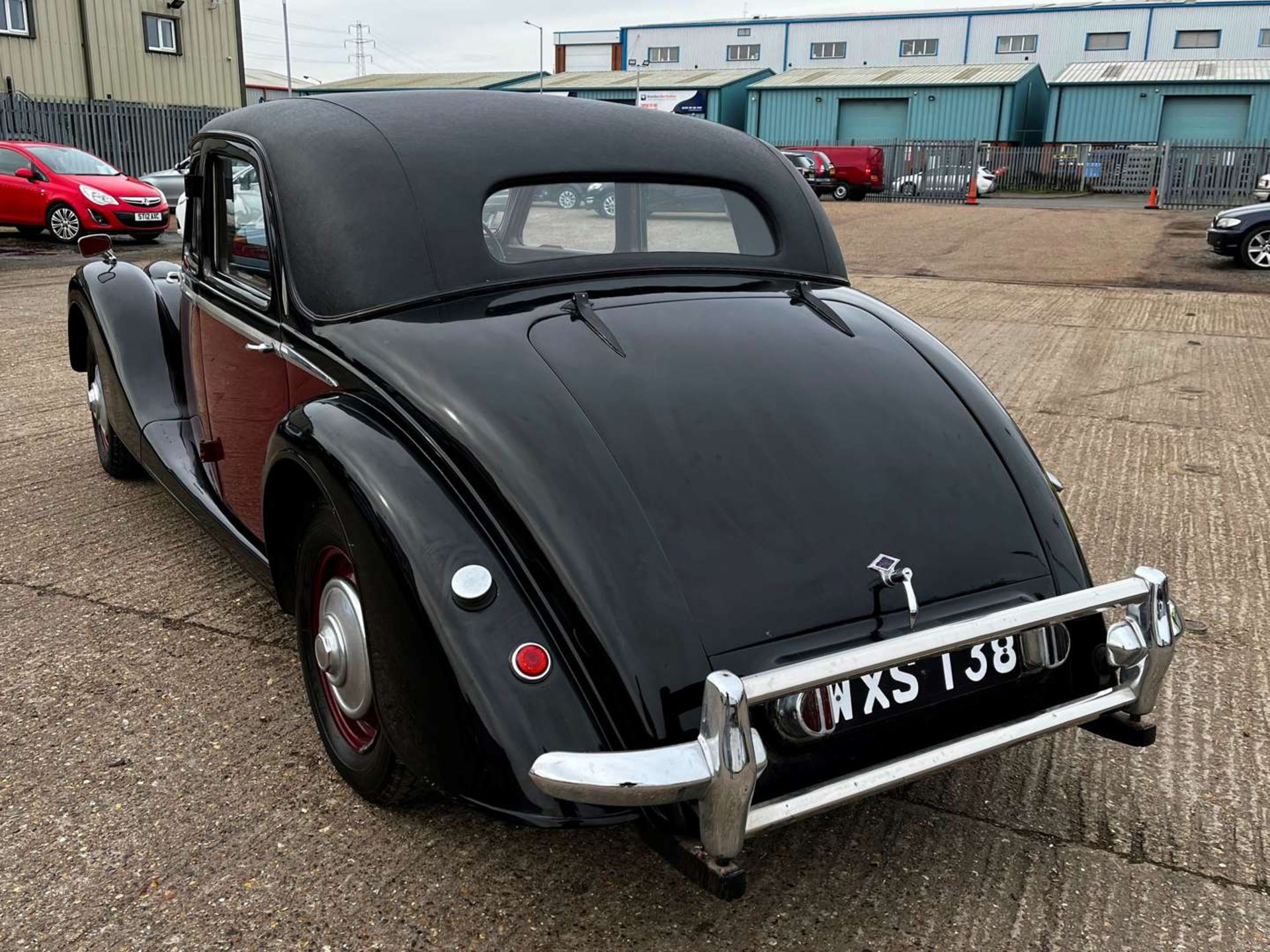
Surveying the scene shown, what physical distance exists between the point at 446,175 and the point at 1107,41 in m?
59.1

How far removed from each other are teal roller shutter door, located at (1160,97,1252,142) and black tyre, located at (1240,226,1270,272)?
30.5 m

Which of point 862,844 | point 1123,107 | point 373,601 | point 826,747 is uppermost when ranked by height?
point 1123,107

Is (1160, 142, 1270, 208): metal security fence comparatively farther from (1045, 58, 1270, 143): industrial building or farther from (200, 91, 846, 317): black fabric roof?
(200, 91, 846, 317): black fabric roof

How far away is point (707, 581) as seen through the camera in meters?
2.11

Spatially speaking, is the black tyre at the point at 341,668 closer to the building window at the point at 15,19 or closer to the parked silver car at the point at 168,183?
the parked silver car at the point at 168,183

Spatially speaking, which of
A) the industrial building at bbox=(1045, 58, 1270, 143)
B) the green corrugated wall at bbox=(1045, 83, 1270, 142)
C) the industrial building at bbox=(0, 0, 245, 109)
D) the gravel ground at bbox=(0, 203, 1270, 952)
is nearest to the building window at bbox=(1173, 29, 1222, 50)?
the industrial building at bbox=(1045, 58, 1270, 143)

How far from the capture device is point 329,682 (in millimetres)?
2590

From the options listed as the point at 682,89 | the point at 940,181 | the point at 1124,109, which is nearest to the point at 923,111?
the point at 1124,109

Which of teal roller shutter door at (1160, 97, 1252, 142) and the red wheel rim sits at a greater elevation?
teal roller shutter door at (1160, 97, 1252, 142)

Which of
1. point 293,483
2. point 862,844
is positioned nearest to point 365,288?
point 293,483

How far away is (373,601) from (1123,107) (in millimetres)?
45237

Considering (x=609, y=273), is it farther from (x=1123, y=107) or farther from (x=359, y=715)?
(x=1123, y=107)

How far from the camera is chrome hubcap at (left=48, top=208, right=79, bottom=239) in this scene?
15.3m

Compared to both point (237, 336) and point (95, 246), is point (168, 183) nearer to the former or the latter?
point (95, 246)
